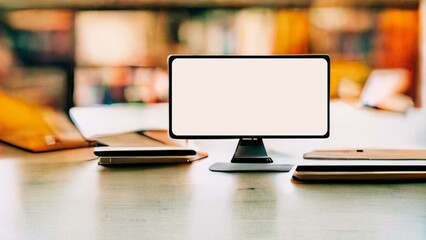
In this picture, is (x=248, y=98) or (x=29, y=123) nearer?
(x=248, y=98)

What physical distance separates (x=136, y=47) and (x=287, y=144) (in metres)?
0.62

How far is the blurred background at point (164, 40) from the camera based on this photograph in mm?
1793

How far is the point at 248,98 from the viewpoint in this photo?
1505 mm

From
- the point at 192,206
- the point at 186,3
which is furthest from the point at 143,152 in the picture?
the point at 186,3

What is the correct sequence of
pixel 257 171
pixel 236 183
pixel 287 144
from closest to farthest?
pixel 236 183
pixel 257 171
pixel 287 144

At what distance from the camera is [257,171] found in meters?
1.39

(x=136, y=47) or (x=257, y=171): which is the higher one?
(x=136, y=47)

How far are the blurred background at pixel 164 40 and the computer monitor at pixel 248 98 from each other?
313 mm

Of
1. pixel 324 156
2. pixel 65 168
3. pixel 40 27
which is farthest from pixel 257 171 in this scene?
pixel 40 27

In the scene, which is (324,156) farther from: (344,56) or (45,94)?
(45,94)

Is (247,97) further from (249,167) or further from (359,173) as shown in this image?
(359,173)

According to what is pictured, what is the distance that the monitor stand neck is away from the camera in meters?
1.47

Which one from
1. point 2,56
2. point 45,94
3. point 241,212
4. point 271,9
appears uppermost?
point 271,9

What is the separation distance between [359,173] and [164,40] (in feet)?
2.84
